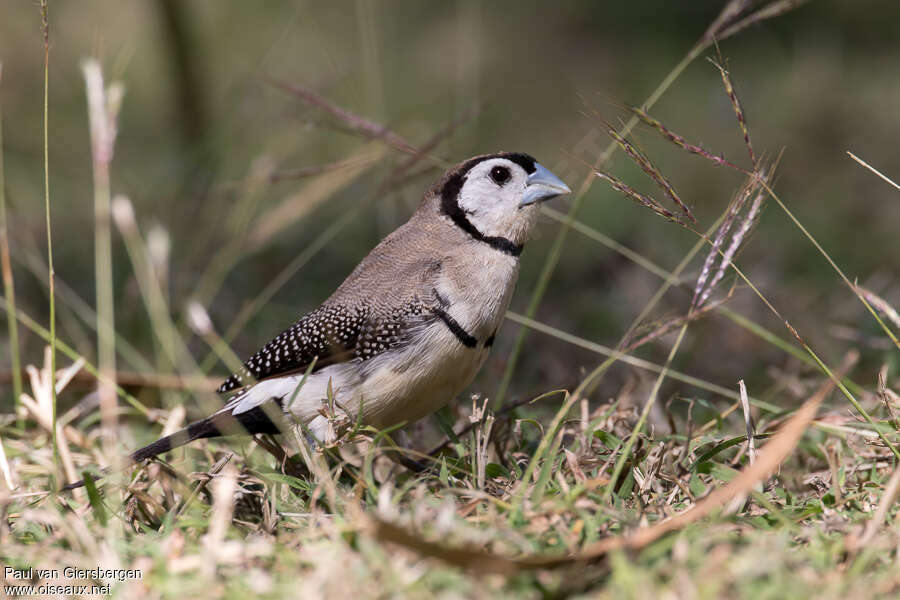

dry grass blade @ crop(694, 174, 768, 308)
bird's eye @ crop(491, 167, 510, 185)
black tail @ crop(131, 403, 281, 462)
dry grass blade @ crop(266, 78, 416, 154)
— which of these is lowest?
black tail @ crop(131, 403, 281, 462)

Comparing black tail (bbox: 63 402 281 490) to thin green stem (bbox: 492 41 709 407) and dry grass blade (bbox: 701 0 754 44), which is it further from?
dry grass blade (bbox: 701 0 754 44)

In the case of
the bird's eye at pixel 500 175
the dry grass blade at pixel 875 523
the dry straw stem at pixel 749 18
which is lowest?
the dry grass blade at pixel 875 523

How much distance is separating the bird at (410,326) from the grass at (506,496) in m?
0.13

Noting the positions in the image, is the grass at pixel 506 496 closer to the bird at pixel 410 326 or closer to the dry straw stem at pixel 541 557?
the dry straw stem at pixel 541 557

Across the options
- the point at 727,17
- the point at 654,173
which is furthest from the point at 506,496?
the point at 727,17

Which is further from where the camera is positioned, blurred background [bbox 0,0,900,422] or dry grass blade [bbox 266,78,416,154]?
blurred background [bbox 0,0,900,422]

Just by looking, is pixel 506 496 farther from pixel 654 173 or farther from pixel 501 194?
pixel 501 194

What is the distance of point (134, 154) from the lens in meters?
7.86

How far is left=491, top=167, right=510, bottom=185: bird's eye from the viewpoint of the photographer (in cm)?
337

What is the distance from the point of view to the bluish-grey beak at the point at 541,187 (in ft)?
10.8

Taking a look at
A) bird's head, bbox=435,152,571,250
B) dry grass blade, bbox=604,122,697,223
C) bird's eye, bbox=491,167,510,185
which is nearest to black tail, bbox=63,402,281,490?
bird's head, bbox=435,152,571,250

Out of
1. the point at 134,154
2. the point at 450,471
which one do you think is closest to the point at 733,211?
the point at 450,471

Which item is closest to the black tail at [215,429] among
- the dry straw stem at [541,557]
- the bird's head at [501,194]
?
the bird's head at [501,194]

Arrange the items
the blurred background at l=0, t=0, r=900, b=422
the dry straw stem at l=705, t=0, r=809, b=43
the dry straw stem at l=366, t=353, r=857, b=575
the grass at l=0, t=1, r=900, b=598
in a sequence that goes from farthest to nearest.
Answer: the blurred background at l=0, t=0, r=900, b=422
the dry straw stem at l=705, t=0, r=809, b=43
the grass at l=0, t=1, r=900, b=598
the dry straw stem at l=366, t=353, r=857, b=575
